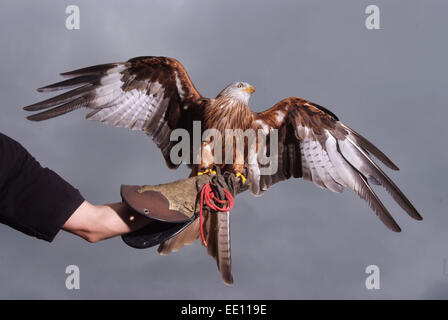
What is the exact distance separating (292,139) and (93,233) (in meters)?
3.14

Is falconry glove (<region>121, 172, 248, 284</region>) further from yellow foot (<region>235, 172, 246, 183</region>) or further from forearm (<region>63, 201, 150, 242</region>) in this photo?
yellow foot (<region>235, 172, 246, 183</region>)

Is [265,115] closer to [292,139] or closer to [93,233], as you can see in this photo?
[292,139]

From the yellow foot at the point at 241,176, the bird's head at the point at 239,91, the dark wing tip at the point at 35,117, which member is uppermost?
the bird's head at the point at 239,91

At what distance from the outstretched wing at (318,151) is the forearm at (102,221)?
2.52 meters

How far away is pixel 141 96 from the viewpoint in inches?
219

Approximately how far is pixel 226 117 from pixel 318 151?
1.15 m

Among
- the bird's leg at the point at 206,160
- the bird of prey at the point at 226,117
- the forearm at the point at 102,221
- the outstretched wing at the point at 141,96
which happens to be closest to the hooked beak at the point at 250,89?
the bird of prey at the point at 226,117

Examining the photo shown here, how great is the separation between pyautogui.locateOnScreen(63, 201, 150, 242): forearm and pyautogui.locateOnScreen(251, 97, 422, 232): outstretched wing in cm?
252

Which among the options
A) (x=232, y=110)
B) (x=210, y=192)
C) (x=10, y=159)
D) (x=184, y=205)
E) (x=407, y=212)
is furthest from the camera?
(x=232, y=110)

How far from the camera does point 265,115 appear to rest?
17.9ft

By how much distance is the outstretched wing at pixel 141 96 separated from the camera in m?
5.42

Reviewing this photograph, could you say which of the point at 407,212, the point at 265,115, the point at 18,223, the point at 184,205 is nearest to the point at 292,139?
the point at 265,115

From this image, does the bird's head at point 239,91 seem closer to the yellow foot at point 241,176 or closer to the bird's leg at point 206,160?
the bird's leg at point 206,160

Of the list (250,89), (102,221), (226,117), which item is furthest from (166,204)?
(250,89)
